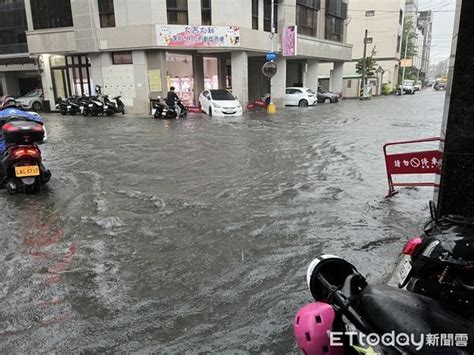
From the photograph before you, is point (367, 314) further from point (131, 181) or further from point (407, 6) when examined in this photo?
point (407, 6)

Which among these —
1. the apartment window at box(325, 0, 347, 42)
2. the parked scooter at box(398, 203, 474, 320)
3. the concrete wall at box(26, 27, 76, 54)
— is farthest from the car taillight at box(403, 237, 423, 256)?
the apartment window at box(325, 0, 347, 42)

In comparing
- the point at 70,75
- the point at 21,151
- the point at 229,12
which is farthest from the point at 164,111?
the point at 21,151

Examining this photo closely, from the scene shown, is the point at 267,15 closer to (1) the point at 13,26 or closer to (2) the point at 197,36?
(2) the point at 197,36

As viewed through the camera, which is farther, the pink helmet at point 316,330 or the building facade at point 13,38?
the building facade at point 13,38

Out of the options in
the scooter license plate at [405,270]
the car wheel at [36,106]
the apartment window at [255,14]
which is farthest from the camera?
the car wheel at [36,106]

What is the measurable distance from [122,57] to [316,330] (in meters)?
24.5

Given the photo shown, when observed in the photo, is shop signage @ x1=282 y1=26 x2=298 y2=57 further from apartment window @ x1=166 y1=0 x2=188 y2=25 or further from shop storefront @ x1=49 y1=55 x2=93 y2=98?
shop storefront @ x1=49 y1=55 x2=93 y2=98

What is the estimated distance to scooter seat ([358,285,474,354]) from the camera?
1.59m

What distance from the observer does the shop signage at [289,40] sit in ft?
92.6

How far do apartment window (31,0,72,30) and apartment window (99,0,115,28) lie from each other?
2285 millimetres

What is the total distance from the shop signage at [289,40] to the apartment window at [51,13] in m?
13.9

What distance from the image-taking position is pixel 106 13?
78.5 feet

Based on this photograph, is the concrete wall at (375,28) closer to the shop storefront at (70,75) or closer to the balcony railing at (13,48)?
the shop storefront at (70,75)

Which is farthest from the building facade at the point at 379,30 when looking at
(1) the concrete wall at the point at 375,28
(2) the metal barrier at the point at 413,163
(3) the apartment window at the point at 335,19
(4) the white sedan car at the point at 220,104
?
(2) the metal barrier at the point at 413,163
